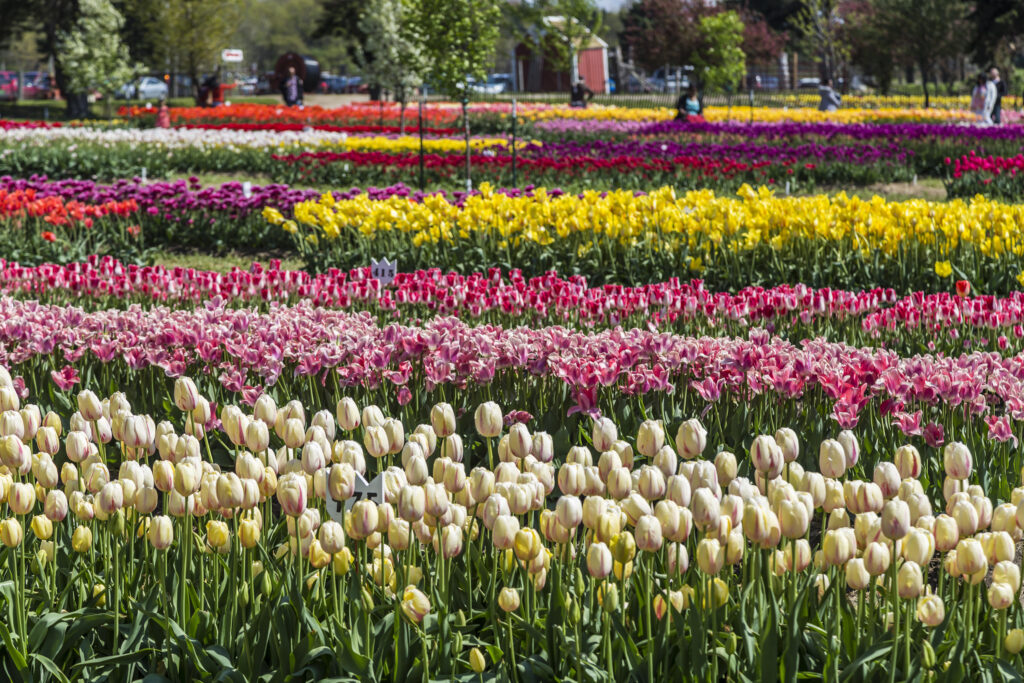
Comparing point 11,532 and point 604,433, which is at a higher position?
point 604,433

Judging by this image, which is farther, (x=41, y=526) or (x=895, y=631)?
(x=41, y=526)

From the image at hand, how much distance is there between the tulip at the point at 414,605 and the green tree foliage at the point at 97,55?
107ft

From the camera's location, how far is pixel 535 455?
258cm

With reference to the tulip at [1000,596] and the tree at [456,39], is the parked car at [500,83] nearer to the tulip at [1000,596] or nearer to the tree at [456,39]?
the tree at [456,39]

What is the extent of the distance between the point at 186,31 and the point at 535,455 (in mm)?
40308

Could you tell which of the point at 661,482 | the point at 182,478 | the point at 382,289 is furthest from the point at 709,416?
the point at 382,289

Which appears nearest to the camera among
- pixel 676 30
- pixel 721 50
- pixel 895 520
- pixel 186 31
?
pixel 895 520

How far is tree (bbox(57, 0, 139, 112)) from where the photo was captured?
3253 centimetres

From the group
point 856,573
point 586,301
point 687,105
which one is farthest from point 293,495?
point 687,105

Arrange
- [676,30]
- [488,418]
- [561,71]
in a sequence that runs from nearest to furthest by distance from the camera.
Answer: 1. [488,418]
2. [676,30]
3. [561,71]

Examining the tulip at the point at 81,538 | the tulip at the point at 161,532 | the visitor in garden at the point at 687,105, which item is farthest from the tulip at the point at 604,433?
the visitor in garden at the point at 687,105

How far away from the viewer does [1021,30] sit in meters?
36.0

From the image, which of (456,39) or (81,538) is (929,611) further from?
(456,39)

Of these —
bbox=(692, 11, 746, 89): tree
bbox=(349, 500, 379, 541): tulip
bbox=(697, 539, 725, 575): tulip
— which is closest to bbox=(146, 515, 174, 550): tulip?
bbox=(349, 500, 379, 541): tulip
